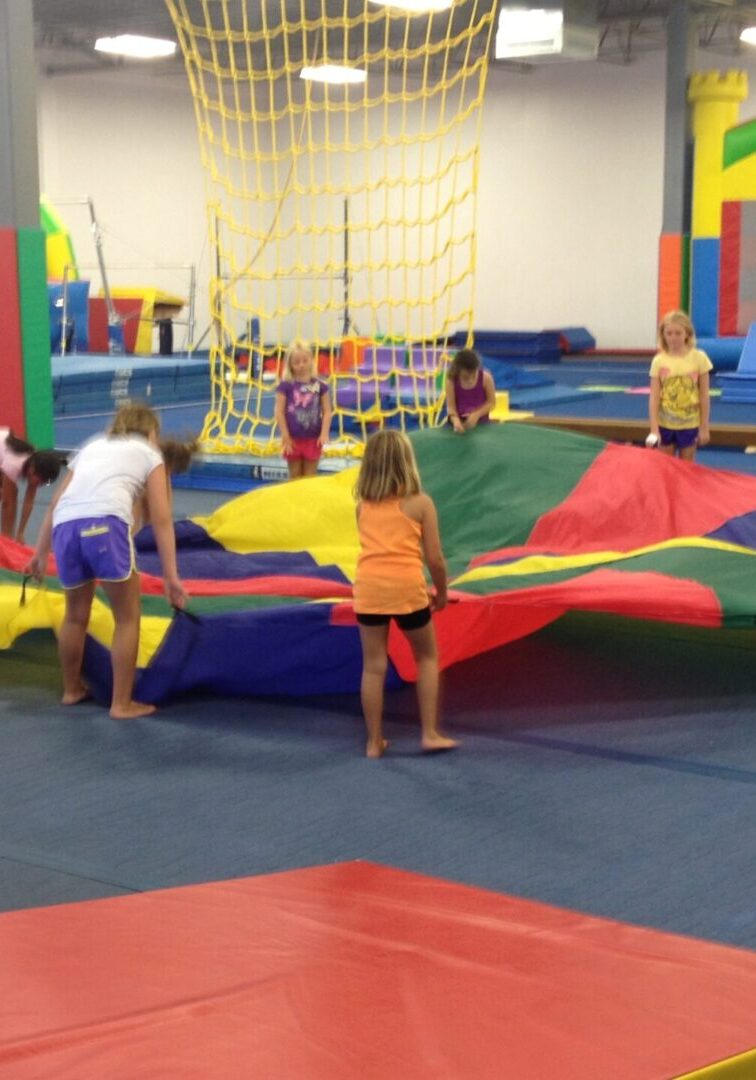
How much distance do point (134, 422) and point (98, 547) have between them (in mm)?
459

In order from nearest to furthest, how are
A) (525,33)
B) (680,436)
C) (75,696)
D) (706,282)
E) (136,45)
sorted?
(75,696) → (680,436) → (525,33) → (706,282) → (136,45)

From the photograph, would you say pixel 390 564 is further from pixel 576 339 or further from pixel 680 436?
pixel 576 339

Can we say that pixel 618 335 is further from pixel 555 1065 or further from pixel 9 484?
pixel 555 1065

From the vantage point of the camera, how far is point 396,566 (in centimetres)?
419

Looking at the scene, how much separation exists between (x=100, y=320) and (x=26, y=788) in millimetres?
15785

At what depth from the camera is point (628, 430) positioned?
1018cm

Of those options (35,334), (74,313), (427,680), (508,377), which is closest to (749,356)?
(508,377)

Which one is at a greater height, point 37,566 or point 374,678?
point 37,566

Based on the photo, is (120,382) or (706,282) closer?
(120,382)


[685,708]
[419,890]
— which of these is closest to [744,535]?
[685,708]

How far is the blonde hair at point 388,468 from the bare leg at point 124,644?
87 centimetres

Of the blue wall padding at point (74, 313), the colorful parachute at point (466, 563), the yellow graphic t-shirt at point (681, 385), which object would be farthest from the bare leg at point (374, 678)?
the blue wall padding at point (74, 313)

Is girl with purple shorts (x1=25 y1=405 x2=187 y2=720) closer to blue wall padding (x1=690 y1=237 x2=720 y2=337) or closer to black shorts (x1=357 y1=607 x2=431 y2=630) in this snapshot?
black shorts (x1=357 y1=607 x2=431 y2=630)

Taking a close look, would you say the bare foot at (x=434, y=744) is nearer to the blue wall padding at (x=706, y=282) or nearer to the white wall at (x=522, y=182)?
the blue wall padding at (x=706, y=282)
